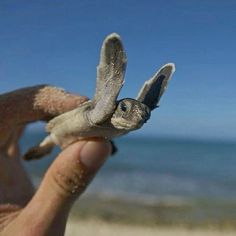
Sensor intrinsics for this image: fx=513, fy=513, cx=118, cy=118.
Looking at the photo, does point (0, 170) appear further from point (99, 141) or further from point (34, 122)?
point (99, 141)

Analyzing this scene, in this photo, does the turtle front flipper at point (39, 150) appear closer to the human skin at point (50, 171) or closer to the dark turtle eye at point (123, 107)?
the human skin at point (50, 171)

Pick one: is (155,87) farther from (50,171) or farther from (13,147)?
(13,147)

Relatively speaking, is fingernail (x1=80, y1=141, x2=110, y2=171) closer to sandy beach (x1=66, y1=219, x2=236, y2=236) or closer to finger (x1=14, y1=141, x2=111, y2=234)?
finger (x1=14, y1=141, x2=111, y2=234)

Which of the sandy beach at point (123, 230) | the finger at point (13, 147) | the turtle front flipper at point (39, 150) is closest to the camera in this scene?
the turtle front flipper at point (39, 150)

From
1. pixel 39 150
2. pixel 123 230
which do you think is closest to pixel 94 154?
pixel 39 150

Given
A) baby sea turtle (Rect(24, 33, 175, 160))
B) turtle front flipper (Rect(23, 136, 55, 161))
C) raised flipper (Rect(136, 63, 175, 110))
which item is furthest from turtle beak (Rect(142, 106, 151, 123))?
turtle front flipper (Rect(23, 136, 55, 161))

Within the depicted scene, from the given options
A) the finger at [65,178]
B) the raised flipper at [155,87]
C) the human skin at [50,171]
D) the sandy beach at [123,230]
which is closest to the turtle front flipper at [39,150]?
the human skin at [50,171]

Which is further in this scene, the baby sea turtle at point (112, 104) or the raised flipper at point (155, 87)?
the raised flipper at point (155, 87)
